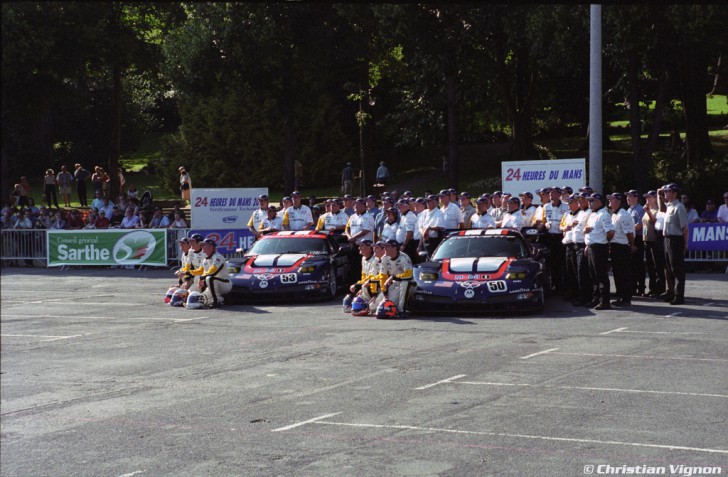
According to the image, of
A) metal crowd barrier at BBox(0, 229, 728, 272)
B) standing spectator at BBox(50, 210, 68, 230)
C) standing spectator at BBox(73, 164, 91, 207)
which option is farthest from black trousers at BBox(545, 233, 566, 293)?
standing spectator at BBox(73, 164, 91, 207)

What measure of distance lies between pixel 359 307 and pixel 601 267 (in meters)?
4.35

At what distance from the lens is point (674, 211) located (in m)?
18.0

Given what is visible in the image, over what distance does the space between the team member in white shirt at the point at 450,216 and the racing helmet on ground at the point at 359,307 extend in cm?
Result: 422

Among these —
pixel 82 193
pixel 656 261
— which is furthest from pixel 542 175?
pixel 82 193

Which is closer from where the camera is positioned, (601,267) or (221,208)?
(601,267)

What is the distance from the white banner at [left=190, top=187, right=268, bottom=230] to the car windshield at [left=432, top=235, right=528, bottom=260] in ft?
35.1

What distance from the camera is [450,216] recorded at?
21500 mm

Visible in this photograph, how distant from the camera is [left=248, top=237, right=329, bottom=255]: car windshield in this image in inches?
842

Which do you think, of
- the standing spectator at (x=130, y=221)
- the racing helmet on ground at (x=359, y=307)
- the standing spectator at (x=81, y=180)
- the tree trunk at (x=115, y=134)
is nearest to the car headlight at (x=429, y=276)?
the racing helmet on ground at (x=359, y=307)

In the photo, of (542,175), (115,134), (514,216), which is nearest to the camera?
(514,216)

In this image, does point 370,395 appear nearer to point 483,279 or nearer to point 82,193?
point 483,279

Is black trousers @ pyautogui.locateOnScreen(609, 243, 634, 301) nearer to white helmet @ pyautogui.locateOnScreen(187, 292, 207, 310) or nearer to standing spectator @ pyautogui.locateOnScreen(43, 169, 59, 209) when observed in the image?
white helmet @ pyautogui.locateOnScreen(187, 292, 207, 310)

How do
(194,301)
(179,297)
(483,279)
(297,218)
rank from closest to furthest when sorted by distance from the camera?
(483,279) < (194,301) < (179,297) < (297,218)
